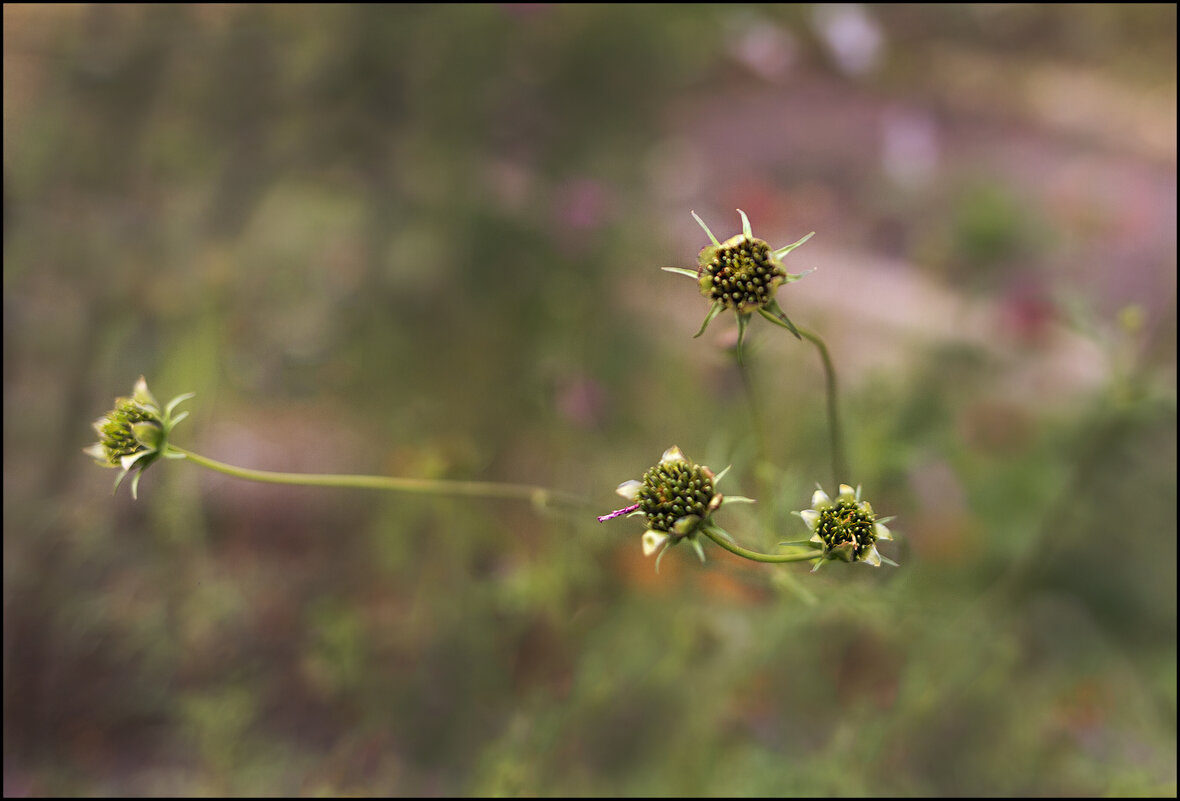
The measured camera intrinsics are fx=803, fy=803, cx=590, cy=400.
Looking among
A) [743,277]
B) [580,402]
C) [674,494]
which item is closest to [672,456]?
[674,494]

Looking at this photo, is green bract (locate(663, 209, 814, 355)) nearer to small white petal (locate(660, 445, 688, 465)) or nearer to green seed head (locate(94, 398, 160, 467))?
small white petal (locate(660, 445, 688, 465))

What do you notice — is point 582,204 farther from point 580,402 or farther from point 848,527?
point 848,527

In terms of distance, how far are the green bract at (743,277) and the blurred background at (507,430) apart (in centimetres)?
62

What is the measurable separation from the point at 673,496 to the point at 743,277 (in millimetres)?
234

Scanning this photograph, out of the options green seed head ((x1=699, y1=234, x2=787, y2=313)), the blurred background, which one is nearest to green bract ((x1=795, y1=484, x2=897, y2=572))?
green seed head ((x1=699, y1=234, x2=787, y2=313))

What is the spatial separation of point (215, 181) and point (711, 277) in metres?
1.64

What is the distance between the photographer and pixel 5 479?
5.65 ft

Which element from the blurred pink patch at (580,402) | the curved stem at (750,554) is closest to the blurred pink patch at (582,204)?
the blurred pink patch at (580,402)

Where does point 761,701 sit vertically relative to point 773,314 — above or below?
below

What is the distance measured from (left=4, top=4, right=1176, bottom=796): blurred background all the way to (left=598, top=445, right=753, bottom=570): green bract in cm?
52

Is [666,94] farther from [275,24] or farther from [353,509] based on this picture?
[353,509]

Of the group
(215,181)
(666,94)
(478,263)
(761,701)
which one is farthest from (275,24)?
(761,701)

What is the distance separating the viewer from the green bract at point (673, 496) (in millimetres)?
812

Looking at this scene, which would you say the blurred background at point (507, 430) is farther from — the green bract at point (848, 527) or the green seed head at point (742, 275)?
the green seed head at point (742, 275)
